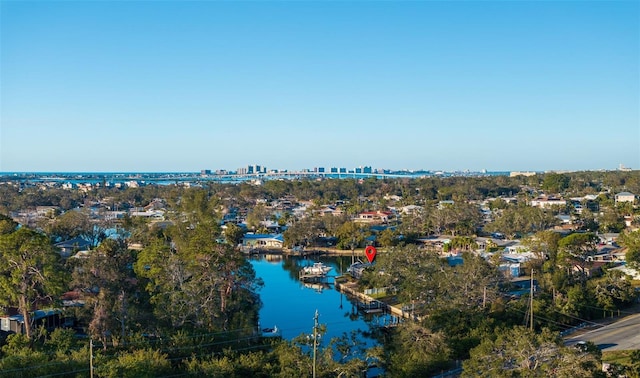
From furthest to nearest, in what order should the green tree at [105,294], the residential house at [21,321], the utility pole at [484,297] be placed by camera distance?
the utility pole at [484,297], the residential house at [21,321], the green tree at [105,294]

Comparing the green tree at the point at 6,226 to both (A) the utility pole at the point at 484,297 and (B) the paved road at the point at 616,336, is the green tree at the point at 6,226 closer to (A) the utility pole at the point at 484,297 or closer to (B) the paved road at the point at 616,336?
(A) the utility pole at the point at 484,297

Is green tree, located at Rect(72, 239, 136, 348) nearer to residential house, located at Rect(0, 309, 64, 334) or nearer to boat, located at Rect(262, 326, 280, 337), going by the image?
residential house, located at Rect(0, 309, 64, 334)

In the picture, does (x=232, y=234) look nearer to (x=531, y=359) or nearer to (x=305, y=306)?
(x=305, y=306)

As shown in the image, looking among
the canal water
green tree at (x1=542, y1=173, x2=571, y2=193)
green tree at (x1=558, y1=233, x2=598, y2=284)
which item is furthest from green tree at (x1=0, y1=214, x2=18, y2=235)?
green tree at (x1=542, y1=173, x2=571, y2=193)

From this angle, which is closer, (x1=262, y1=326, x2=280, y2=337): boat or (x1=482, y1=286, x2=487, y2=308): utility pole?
(x1=262, y1=326, x2=280, y2=337): boat

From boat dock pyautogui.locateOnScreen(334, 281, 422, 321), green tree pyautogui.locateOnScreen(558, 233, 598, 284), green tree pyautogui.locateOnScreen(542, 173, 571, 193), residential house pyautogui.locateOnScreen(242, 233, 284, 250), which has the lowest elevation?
boat dock pyautogui.locateOnScreen(334, 281, 422, 321)

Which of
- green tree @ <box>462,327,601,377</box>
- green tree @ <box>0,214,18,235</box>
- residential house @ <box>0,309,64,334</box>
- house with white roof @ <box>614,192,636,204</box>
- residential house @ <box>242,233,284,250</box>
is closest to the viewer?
green tree @ <box>462,327,601,377</box>

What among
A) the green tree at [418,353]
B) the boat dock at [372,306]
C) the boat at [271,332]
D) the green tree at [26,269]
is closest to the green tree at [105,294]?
the green tree at [26,269]

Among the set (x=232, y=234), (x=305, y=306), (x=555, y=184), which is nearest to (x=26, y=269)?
(x=305, y=306)
